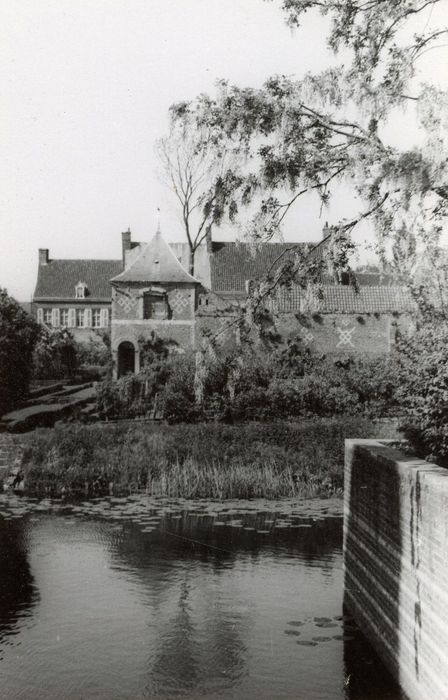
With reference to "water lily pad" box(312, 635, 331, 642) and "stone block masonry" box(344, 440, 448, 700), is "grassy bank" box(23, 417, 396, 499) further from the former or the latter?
"water lily pad" box(312, 635, 331, 642)

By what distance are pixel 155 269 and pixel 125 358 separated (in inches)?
177

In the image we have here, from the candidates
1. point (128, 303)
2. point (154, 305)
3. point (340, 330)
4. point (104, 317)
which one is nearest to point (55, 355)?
point (128, 303)

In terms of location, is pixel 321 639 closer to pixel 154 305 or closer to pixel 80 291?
pixel 154 305

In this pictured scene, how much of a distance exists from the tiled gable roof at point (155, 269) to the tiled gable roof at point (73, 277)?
878 inches

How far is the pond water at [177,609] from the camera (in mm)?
7617

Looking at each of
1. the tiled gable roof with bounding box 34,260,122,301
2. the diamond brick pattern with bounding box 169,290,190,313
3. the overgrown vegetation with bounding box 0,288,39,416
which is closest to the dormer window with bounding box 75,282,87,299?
the tiled gable roof with bounding box 34,260,122,301

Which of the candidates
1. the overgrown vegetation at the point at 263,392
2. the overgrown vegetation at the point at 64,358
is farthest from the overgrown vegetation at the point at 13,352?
the overgrown vegetation at the point at 64,358

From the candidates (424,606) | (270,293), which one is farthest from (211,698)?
(270,293)

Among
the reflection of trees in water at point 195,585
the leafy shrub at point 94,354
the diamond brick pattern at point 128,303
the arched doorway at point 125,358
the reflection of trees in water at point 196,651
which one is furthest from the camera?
the leafy shrub at point 94,354

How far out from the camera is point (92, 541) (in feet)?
44.1

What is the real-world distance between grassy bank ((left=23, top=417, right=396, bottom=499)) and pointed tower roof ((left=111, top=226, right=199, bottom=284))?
1589cm

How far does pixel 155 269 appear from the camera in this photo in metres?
37.0

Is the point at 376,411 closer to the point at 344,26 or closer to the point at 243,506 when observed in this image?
the point at 243,506

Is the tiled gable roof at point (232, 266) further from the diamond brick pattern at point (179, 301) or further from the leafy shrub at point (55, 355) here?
the diamond brick pattern at point (179, 301)
